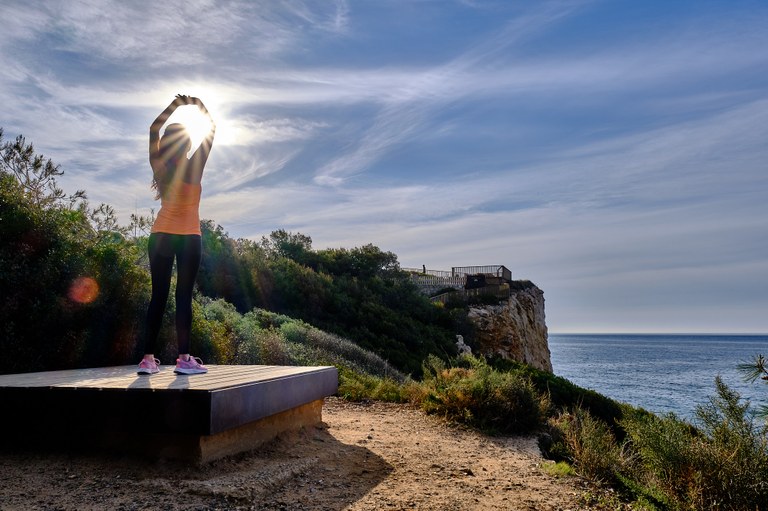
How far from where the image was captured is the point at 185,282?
5.04 meters

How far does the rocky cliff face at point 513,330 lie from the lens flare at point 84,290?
1820 centimetres

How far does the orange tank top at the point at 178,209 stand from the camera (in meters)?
4.93

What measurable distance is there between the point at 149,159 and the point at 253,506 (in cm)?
300

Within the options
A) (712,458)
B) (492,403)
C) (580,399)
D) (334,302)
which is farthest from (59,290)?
(334,302)

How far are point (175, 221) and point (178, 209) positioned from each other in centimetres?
11

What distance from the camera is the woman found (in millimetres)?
4949

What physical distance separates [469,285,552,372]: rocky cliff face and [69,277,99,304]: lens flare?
18.2m

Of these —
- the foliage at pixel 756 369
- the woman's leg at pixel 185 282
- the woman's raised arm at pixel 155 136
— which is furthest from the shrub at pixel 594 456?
the woman's raised arm at pixel 155 136

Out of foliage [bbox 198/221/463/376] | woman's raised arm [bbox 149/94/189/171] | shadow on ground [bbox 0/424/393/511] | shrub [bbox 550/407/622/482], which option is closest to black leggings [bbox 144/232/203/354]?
woman's raised arm [bbox 149/94/189/171]

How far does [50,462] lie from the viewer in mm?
4008

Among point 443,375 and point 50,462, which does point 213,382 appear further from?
point 443,375

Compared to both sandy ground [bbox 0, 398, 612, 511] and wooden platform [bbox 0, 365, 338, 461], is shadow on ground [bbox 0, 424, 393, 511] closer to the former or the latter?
sandy ground [bbox 0, 398, 612, 511]

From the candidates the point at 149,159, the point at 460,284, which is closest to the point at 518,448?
the point at 149,159

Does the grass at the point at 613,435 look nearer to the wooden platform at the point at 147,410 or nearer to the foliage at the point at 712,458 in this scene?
the foliage at the point at 712,458
